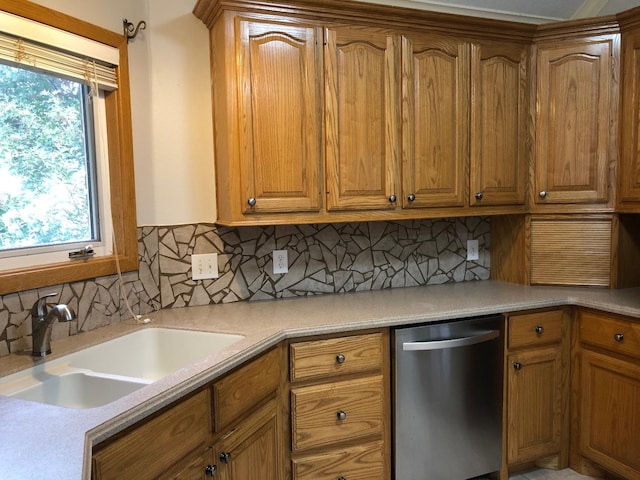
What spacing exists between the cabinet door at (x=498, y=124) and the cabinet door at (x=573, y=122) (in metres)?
0.10

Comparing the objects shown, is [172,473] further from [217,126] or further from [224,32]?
[224,32]

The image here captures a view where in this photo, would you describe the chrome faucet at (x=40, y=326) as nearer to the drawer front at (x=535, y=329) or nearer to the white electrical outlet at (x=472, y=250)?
the drawer front at (x=535, y=329)

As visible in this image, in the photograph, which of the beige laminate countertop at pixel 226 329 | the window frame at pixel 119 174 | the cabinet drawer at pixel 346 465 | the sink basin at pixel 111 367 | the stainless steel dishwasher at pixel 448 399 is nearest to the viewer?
the beige laminate countertop at pixel 226 329

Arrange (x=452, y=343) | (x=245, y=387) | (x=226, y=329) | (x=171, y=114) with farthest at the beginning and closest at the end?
1. (x=171, y=114)
2. (x=452, y=343)
3. (x=226, y=329)
4. (x=245, y=387)

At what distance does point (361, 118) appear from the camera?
2.24 meters

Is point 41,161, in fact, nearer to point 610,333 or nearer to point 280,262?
point 280,262

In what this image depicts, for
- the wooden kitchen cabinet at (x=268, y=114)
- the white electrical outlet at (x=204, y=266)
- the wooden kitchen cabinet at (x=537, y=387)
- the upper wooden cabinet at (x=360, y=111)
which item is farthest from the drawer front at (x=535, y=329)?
the white electrical outlet at (x=204, y=266)

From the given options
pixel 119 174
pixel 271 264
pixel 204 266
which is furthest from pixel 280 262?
pixel 119 174

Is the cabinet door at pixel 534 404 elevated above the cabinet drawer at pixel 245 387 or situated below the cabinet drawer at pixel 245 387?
below

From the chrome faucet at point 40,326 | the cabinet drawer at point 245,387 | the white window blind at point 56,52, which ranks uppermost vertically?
the white window blind at point 56,52

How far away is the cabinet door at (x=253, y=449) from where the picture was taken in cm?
157

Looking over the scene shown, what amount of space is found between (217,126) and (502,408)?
1.87 m

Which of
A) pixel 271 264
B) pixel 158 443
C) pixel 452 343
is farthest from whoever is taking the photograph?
pixel 271 264

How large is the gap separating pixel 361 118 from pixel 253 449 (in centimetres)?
146
